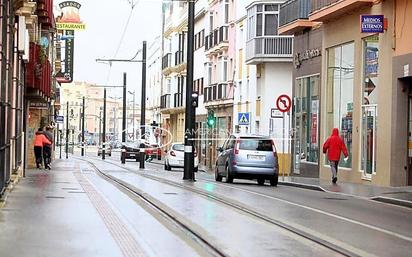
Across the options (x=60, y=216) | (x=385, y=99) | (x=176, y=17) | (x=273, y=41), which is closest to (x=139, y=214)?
(x=60, y=216)

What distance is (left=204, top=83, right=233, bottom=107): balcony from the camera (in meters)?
53.9

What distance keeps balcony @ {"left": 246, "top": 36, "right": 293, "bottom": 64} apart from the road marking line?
1042 inches

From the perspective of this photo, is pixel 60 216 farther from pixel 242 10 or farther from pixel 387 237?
pixel 242 10

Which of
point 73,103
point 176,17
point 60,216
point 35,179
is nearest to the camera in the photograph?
point 60,216

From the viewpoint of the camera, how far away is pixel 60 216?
13.6 meters

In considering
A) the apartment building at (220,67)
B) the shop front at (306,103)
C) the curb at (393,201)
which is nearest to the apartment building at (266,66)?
Answer: the shop front at (306,103)

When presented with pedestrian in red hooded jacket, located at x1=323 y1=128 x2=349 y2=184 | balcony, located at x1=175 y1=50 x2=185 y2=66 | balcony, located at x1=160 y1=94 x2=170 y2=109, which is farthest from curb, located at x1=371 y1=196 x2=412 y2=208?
balcony, located at x1=160 y1=94 x2=170 y2=109

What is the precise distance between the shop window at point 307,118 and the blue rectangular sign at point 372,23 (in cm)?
792

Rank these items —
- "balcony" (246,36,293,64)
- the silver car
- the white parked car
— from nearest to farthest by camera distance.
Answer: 1. the silver car
2. "balcony" (246,36,293,64)
3. the white parked car

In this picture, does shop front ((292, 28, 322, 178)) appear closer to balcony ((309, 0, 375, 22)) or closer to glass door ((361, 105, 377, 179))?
balcony ((309, 0, 375, 22))

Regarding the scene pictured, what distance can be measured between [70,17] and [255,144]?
Result: 29.1m

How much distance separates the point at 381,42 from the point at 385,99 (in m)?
1.90

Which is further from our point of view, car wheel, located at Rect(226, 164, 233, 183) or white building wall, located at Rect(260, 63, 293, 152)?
white building wall, located at Rect(260, 63, 293, 152)

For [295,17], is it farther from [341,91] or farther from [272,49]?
[272,49]
